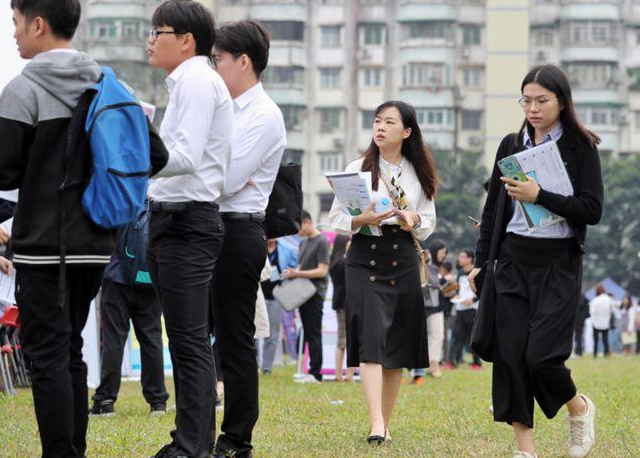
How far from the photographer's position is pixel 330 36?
91688mm

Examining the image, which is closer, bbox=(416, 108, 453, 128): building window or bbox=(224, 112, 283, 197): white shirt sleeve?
bbox=(224, 112, 283, 197): white shirt sleeve

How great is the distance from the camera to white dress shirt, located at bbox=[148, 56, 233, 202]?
5711mm

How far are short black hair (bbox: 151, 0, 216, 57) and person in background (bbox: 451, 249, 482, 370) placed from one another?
47.5 ft

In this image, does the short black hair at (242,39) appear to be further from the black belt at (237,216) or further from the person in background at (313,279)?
the person in background at (313,279)

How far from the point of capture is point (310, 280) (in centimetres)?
1620

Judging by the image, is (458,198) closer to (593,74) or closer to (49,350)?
(593,74)

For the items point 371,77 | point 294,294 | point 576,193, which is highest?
point 576,193

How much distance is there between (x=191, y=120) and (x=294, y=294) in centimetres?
1030

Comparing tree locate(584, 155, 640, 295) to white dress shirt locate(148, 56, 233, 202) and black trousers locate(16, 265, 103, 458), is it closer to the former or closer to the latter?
white dress shirt locate(148, 56, 233, 202)

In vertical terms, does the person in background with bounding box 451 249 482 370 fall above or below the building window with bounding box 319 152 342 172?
above

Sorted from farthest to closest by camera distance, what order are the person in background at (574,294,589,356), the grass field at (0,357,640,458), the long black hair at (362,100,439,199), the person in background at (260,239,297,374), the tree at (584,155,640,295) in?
the tree at (584,155,640,295) → the person in background at (574,294,589,356) → the person in background at (260,239,297,374) → the long black hair at (362,100,439,199) → the grass field at (0,357,640,458)

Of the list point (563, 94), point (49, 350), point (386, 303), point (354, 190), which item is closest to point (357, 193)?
point (354, 190)

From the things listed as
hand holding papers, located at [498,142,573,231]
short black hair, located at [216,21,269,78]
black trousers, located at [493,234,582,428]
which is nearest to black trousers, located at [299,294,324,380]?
black trousers, located at [493,234,582,428]

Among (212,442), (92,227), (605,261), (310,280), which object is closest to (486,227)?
(212,442)
